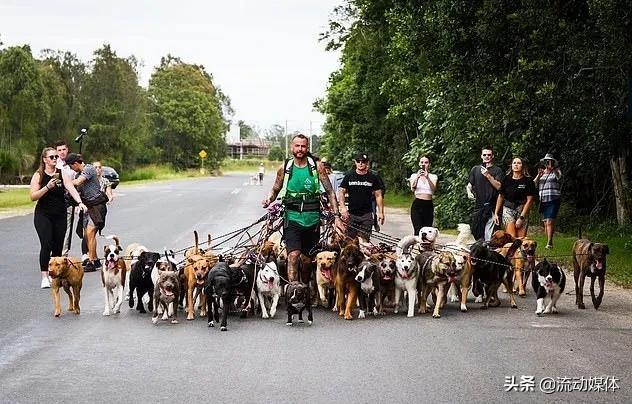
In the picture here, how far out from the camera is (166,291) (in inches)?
430

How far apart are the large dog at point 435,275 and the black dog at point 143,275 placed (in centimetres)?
339

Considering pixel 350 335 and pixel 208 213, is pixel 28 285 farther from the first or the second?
pixel 208 213

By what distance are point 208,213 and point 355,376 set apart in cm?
2426

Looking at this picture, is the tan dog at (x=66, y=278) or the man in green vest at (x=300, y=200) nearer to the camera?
the tan dog at (x=66, y=278)

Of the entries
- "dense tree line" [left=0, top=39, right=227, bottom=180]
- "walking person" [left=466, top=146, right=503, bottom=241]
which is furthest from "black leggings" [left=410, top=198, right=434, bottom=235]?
"dense tree line" [left=0, top=39, right=227, bottom=180]

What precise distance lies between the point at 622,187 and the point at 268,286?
13746 mm

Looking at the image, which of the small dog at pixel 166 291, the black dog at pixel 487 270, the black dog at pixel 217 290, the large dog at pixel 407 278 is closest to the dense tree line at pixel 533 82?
the black dog at pixel 487 270

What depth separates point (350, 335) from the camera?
10195mm

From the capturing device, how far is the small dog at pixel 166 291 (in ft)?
35.8

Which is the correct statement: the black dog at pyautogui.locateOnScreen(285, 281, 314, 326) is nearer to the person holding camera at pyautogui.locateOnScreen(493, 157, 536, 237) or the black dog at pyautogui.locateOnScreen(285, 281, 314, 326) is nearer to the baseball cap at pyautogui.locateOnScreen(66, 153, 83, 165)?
the person holding camera at pyautogui.locateOnScreen(493, 157, 536, 237)

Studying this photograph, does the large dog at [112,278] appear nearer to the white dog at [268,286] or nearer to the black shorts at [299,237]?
the white dog at [268,286]

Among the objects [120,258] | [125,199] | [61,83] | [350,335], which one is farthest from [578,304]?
[61,83]

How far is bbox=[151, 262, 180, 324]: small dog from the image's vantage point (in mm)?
10922

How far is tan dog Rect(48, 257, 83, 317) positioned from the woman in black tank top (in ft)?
7.65
